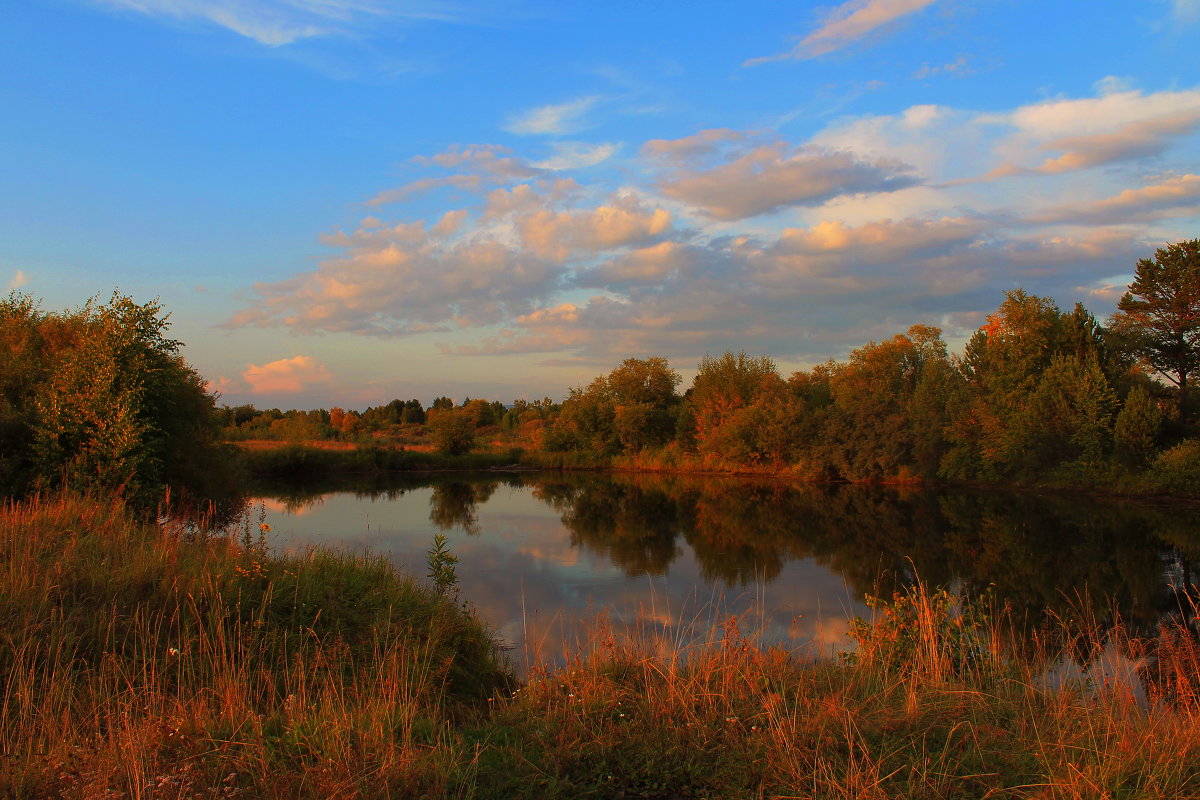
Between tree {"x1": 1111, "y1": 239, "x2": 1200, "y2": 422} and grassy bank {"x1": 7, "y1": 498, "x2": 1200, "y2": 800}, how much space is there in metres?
29.7

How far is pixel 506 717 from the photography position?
5176 mm

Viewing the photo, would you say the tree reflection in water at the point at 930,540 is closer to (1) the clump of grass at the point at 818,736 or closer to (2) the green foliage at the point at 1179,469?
(2) the green foliage at the point at 1179,469

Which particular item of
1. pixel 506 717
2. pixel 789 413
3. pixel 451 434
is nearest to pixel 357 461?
pixel 451 434

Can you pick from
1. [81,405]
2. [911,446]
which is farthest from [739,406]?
[81,405]

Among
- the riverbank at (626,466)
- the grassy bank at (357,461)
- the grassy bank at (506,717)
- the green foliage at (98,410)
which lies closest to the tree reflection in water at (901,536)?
the riverbank at (626,466)

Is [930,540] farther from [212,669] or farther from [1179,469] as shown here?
[212,669]

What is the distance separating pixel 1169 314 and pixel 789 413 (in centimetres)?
1858

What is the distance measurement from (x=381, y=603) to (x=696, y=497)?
2567cm

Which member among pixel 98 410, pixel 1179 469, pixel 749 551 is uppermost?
pixel 98 410

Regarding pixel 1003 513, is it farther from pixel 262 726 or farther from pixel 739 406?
pixel 262 726

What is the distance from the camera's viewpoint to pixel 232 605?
700 cm

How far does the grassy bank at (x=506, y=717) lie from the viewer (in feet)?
12.4

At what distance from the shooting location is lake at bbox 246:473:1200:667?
37.4 ft

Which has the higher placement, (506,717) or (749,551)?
(506,717)
